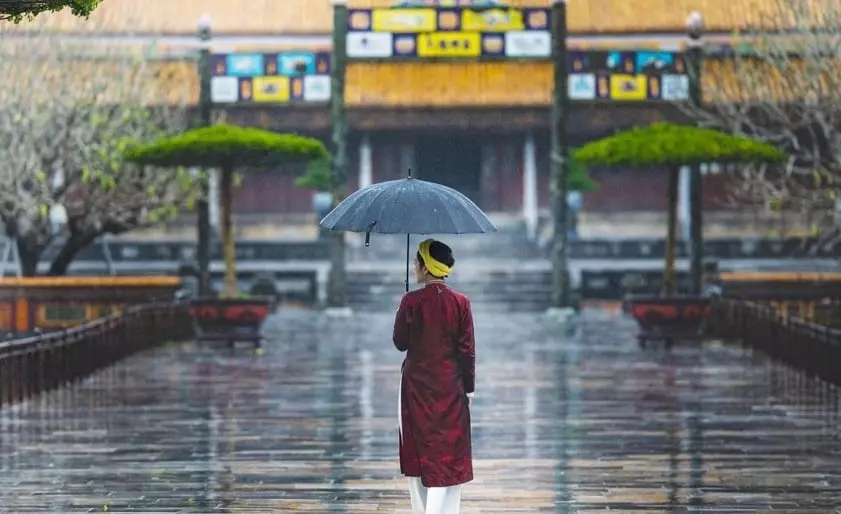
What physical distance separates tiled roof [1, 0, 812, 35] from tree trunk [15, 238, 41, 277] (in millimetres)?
7169

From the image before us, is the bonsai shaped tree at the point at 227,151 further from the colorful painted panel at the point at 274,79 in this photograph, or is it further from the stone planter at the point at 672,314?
the colorful painted panel at the point at 274,79

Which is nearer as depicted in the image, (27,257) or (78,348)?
(78,348)

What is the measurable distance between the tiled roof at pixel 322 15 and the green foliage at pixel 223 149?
9900 mm

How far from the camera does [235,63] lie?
1053 inches

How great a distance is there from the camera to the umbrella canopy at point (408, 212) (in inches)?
353

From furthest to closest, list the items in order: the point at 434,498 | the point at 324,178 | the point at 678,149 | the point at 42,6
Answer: the point at 324,178
the point at 678,149
the point at 42,6
the point at 434,498

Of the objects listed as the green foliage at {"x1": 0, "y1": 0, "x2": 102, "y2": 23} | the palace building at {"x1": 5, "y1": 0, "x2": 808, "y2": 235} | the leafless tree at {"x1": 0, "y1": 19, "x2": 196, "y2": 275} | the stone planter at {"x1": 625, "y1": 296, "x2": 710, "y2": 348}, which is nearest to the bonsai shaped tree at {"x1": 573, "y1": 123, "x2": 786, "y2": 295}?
the stone planter at {"x1": 625, "y1": 296, "x2": 710, "y2": 348}

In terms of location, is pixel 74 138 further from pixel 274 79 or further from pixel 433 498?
pixel 433 498

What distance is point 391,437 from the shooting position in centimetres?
1335

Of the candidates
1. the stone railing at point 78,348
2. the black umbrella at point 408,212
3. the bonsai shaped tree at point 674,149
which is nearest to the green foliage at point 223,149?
the stone railing at point 78,348

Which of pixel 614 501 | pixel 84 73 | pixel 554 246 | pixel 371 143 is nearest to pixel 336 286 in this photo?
pixel 554 246

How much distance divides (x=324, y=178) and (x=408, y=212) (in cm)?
2475

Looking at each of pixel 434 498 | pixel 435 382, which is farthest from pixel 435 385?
pixel 434 498

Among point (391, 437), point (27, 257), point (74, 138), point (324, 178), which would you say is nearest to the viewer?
point (391, 437)
